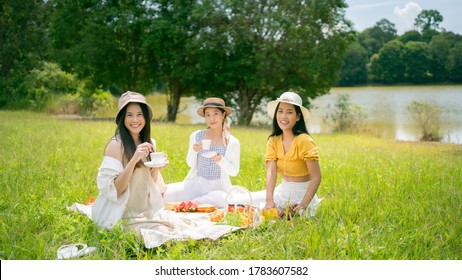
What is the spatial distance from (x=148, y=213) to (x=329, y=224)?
1588 mm

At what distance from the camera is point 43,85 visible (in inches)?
837

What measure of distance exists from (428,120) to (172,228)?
12.5m

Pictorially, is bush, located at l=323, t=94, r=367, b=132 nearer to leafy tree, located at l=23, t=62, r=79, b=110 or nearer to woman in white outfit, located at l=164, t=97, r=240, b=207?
leafy tree, located at l=23, t=62, r=79, b=110

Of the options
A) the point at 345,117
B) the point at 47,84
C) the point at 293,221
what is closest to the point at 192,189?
the point at 293,221

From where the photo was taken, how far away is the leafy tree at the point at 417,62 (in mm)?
9516

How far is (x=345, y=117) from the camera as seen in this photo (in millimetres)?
17766

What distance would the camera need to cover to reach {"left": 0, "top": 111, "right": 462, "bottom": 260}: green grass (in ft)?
12.0

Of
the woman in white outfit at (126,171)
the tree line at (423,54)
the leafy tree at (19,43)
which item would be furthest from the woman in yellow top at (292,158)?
the leafy tree at (19,43)

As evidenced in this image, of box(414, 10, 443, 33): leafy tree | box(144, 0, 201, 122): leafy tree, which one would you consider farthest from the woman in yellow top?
box(144, 0, 201, 122): leafy tree

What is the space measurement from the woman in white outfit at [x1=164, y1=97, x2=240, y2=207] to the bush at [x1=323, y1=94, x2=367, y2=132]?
1229 centimetres

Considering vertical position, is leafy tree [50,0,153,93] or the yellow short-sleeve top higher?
leafy tree [50,0,153,93]

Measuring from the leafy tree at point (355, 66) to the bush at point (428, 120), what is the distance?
4.35 metres
